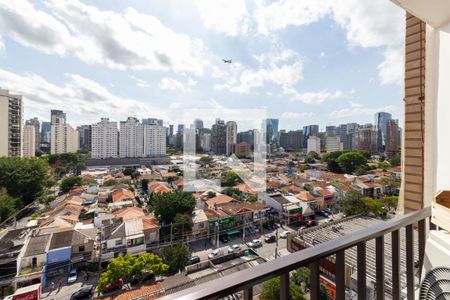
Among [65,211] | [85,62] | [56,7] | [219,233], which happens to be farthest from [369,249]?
[65,211]

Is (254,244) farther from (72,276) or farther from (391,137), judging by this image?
(391,137)

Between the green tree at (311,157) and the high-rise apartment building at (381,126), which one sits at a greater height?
the high-rise apartment building at (381,126)

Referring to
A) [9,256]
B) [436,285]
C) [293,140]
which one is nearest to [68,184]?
[9,256]

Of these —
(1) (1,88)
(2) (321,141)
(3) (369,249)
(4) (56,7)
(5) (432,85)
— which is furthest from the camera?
(2) (321,141)

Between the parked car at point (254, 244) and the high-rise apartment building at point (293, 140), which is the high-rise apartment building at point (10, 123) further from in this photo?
the high-rise apartment building at point (293, 140)

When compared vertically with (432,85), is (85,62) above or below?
above

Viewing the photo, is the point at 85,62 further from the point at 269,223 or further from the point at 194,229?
the point at 269,223

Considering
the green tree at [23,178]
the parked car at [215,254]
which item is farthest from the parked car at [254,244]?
the green tree at [23,178]
